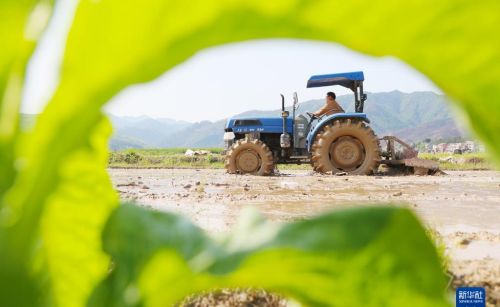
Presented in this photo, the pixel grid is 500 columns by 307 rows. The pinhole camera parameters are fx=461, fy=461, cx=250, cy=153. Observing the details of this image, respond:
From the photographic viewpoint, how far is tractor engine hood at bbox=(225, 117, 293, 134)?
952 cm

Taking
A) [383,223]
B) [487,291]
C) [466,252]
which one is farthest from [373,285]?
[466,252]

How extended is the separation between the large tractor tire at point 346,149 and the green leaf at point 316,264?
8.15 metres

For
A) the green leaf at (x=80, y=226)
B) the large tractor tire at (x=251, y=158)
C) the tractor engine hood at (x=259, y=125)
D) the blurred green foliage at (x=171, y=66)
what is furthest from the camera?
the tractor engine hood at (x=259, y=125)

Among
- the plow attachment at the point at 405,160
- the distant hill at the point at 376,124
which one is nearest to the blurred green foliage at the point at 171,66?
the plow attachment at the point at 405,160

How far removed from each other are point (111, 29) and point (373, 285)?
178mm

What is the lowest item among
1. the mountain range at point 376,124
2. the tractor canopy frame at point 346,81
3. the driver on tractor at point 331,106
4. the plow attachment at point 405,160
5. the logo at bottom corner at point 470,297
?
the logo at bottom corner at point 470,297

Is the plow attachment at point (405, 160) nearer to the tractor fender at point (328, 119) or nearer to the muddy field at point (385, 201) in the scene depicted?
the tractor fender at point (328, 119)

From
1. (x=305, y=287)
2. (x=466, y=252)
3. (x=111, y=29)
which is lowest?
(x=466, y=252)

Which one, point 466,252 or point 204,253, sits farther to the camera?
point 466,252

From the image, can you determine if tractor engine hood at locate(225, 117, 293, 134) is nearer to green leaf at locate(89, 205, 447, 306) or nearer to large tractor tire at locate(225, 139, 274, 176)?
large tractor tire at locate(225, 139, 274, 176)

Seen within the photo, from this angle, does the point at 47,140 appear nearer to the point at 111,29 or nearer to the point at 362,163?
the point at 111,29

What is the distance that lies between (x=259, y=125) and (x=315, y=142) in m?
1.65

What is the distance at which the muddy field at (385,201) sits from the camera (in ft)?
9.37

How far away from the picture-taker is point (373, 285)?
0.24 meters
